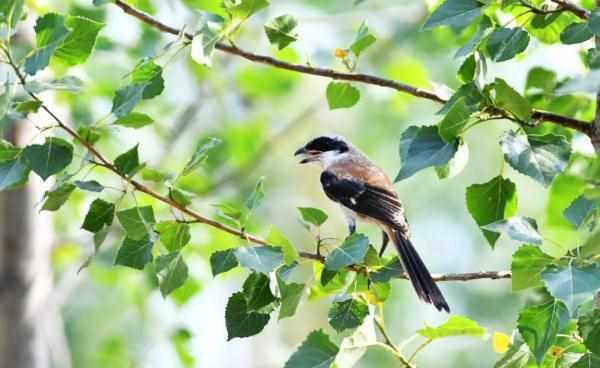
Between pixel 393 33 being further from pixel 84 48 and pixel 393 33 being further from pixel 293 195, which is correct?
pixel 84 48

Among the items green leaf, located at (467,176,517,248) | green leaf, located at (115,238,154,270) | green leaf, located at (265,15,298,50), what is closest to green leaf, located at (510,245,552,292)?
green leaf, located at (467,176,517,248)

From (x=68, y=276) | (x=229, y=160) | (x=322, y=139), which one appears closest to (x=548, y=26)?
(x=322, y=139)

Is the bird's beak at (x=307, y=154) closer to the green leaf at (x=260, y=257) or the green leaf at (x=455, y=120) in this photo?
the green leaf at (x=260, y=257)

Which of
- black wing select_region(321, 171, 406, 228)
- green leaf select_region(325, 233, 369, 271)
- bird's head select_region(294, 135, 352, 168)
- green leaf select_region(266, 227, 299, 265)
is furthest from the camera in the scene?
bird's head select_region(294, 135, 352, 168)

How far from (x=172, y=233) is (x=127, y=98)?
36cm

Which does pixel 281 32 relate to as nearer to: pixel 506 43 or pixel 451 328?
pixel 506 43

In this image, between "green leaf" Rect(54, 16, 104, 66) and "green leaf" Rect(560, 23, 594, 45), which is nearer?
"green leaf" Rect(560, 23, 594, 45)

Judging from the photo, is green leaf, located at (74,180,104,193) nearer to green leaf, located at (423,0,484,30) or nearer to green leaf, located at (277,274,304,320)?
green leaf, located at (277,274,304,320)

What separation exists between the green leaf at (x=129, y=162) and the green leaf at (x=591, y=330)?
1.10 m

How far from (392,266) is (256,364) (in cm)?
636

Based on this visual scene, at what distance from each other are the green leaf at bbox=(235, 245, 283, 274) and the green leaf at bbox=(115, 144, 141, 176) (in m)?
0.36

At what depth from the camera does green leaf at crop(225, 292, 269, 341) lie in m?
2.45

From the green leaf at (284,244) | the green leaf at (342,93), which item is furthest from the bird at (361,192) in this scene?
the green leaf at (284,244)

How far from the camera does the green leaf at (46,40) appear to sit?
2369 mm
